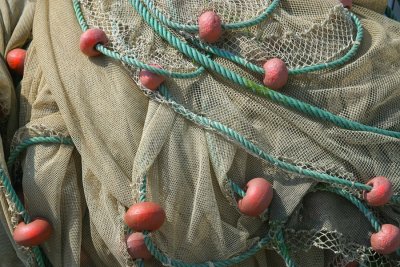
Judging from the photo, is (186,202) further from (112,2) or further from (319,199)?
(112,2)

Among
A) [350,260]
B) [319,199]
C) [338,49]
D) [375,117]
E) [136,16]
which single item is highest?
[136,16]

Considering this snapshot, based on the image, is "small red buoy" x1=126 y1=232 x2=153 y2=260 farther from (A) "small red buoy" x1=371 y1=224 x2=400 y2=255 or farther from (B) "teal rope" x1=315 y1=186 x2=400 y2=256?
(A) "small red buoy" x1=371 y1=224 x2=400 y2=255

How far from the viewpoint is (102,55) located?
5.25ft

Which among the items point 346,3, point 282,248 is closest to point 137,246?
point 282,248

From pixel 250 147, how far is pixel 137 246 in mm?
347

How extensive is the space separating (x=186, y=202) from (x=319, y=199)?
12.9 inches

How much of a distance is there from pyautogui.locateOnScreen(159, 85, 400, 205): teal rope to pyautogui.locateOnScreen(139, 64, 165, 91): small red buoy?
4cm

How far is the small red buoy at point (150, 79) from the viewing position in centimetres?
153

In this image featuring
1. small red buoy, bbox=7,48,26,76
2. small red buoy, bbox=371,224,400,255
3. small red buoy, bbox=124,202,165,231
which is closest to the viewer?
small red buoy, bbox=124,202,165,231

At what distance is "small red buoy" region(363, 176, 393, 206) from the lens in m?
1.52

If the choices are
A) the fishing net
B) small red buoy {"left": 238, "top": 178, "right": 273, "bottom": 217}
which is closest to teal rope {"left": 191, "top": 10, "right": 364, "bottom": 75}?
the fishing net

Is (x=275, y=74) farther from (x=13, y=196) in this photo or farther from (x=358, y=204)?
(x=13, y=196)

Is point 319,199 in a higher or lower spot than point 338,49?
lower

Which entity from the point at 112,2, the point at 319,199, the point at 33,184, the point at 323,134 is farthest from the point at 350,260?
the point at 112,2
